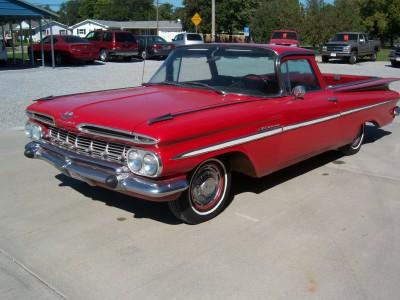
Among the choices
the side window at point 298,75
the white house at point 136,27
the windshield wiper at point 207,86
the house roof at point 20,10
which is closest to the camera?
the windshield wiper at point 207,86

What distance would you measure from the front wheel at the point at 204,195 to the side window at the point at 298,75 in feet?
4.42

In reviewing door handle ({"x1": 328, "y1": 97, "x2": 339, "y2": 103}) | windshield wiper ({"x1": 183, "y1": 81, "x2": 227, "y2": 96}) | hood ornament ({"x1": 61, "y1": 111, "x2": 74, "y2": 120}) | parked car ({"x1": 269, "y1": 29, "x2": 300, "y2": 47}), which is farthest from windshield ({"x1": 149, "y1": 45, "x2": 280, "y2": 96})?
parked car ({"x1": 269, "y1": 29, "x2": 300, "y2": 47})

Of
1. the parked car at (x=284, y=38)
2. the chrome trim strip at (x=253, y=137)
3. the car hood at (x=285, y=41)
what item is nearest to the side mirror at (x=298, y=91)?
the chrome trim strip at (x=253, y=137)

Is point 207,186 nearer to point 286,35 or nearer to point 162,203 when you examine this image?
point 162,203

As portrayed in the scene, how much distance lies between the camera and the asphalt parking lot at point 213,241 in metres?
3.36

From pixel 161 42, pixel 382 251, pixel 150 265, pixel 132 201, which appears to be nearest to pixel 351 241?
pixel 382 251

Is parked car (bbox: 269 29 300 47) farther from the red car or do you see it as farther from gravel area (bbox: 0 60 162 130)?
the red car

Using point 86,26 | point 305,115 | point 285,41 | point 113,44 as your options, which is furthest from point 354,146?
point 86,26

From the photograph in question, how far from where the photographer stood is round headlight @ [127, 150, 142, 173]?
12.8 feet

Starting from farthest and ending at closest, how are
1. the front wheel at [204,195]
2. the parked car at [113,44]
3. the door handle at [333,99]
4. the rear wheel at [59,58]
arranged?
the parked car at [113,44], the rear wheel at [59,58], the door handle at [333,99], the front wheel at [204,195]

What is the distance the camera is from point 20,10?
2042 centimetres

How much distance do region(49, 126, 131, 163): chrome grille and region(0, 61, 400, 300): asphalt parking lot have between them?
652mm

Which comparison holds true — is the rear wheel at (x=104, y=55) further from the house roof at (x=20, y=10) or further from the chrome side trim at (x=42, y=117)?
the chrome side trim at (x=42, y=117)

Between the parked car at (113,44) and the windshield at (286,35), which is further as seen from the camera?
the windshield at (286,35)
